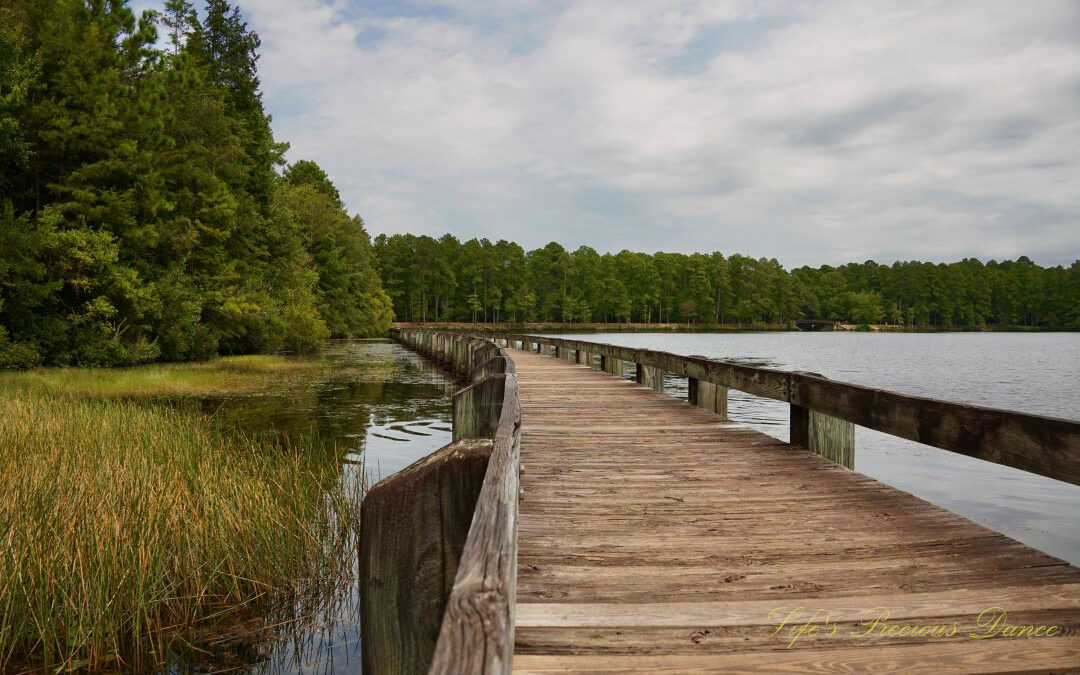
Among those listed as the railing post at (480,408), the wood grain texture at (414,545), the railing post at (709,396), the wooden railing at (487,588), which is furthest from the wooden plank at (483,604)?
the railing post at (709,396)

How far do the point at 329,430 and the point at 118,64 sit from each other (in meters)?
18.7

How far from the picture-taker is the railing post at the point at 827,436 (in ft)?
19.0

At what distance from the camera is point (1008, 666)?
7.59 feet

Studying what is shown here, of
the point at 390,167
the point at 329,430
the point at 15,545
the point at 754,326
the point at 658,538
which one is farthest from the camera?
the point at 754,326

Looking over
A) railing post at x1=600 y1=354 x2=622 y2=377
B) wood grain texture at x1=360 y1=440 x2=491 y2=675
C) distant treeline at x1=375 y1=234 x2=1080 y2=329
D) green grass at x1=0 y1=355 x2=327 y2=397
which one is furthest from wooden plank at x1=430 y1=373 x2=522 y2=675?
distant treeline at x1=375 y1=234 x2=1080 y2=329

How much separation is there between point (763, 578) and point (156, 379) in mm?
20304

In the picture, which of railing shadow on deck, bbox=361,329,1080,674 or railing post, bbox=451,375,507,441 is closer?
railing shadow on deck, bbox=361,329,1080,674

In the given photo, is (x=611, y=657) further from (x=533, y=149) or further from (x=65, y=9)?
(x=533, y=149)

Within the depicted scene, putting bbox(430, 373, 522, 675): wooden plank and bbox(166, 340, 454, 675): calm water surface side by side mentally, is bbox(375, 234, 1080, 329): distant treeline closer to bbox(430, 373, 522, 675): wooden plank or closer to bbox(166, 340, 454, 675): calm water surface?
bbox(166, 340, 454, 675): calm water surface

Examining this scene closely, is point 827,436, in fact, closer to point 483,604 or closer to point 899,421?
point 899,421

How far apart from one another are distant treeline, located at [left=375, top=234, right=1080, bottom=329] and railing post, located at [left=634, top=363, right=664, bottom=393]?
313ft

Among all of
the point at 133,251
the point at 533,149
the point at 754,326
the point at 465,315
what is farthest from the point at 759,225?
the point at 133,251

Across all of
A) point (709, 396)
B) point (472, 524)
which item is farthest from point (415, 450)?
point (472, 524)

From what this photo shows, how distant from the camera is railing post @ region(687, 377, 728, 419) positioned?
866cm
